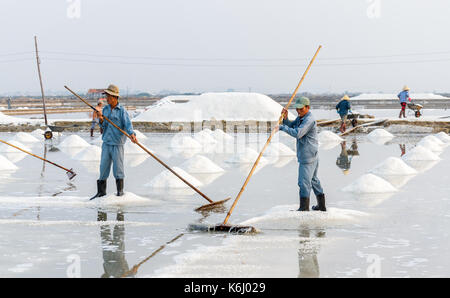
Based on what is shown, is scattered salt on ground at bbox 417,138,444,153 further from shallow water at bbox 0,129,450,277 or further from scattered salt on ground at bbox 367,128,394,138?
shallow water at bbox 0,129,450,277

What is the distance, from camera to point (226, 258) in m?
4.63

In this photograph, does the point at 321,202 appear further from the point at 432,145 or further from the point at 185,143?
the point at 185,143

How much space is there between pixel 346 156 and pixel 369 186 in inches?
190

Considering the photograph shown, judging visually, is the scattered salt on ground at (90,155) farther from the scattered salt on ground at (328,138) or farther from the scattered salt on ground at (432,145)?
the scattered salt on ground at (432,145)

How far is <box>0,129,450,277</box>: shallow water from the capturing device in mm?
4387

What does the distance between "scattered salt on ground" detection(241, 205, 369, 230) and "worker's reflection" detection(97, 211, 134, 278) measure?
1187 mm

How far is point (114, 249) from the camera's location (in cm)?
493

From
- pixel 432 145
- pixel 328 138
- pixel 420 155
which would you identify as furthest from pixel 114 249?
pixel 328 138

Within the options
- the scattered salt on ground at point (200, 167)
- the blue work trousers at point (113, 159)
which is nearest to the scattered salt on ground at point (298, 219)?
the blue work trousers at point (113, 159)

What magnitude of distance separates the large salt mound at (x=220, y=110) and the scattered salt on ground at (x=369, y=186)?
16.9 metres

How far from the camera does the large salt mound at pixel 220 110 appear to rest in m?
25.4

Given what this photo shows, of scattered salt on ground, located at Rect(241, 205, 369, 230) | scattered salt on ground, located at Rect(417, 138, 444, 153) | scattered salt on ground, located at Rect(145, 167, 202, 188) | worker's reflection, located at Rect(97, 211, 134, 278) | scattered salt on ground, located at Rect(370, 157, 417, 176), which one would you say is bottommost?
worker's reflection, located at Rect(97, 211, 134, 278)

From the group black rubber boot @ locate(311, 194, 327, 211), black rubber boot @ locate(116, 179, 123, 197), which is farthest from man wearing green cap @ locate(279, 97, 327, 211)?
black rubber boot @ locate(116, 179, 123, 197)
